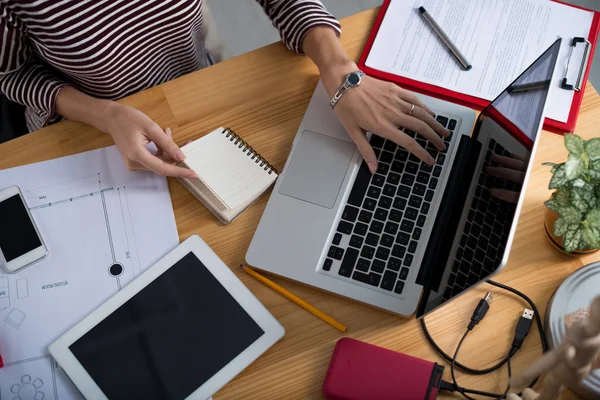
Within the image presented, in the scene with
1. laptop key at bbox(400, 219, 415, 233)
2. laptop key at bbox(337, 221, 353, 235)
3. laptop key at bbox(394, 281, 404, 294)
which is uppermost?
laptop key at bbox(400, 219, 415, 233)

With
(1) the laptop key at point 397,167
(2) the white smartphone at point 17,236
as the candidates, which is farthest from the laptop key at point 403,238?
(2) the white smartphone at point 17,236

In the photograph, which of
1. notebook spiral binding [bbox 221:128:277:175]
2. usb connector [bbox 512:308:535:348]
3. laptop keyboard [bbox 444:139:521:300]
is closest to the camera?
laptop keyboard [bbox 444:139:521:300]

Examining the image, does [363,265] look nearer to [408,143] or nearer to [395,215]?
[395,215]

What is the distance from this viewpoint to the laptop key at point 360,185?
80cm

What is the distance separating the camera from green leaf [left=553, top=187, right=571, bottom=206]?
2.12ft

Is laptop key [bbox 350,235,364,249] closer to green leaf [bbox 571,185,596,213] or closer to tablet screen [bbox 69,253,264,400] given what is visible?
tablet screen [bbox 69,253,264,400]

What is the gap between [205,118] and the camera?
89cm

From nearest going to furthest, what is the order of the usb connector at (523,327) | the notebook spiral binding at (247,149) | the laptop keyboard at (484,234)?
the laptop keyboard at (484,234) < the usb connector at (523,327) < the notebook spiral binding at (247,149)

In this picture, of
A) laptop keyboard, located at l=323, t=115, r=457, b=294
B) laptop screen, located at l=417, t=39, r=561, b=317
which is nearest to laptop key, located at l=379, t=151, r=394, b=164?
laptop keyboard, located at l=323, t=115, r=457, b=294

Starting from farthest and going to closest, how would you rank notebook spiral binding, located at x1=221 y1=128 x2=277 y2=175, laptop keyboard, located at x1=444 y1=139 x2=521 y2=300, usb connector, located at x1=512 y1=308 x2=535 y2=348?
1. notebook spiral binding, located at x1=221 y1=128 x2=277 y2=175
2. usb connector, located at x1=512 y1=308 x2=535 y2=348
3. laptop keyboard, located at x1=444 y1=139 x2=521 y2=300

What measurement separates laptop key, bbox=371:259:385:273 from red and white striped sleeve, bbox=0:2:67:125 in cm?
60

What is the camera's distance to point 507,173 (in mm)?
659

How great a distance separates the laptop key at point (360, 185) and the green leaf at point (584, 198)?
0.30 metres

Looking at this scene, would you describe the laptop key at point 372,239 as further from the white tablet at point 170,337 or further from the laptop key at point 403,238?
the white tablet at point 170,337
